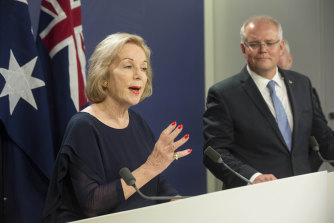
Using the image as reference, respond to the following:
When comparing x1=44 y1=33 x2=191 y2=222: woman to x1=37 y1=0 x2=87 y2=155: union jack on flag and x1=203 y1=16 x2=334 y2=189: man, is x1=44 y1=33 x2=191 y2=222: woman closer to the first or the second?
x1=37 y1=0 x2=87 y2=155: union jack on flag

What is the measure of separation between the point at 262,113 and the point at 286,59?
15.3 inches

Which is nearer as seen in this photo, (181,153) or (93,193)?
(93,193)

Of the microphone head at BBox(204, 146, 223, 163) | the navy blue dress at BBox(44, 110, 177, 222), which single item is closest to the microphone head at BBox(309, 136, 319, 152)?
the microphone head at BBox(204, 146, 223, 163)

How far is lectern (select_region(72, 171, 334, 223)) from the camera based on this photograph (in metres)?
1.39

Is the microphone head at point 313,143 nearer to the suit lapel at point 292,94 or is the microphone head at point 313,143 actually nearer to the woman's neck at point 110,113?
the suit lapel at point 292,94

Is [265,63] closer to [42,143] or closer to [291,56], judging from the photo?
[291,56]

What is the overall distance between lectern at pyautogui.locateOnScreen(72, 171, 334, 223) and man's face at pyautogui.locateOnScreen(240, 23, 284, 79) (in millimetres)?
894

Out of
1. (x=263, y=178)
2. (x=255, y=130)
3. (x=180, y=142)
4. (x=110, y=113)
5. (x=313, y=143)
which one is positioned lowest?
(x=263, y=178)

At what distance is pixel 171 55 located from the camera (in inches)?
88.4

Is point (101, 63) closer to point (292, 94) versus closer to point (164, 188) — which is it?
point (164, 188)

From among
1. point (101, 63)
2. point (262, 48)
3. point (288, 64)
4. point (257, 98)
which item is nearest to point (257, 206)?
point (101, 63)

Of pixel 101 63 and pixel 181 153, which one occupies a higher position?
pixel 101 63

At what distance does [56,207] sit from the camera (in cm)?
187

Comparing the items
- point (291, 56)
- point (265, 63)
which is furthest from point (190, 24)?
point (291, 56)
